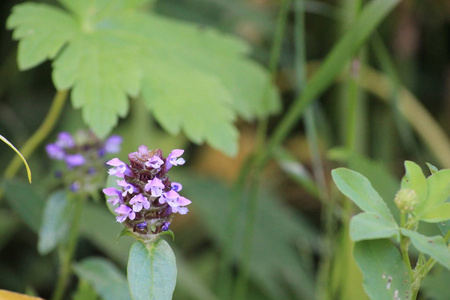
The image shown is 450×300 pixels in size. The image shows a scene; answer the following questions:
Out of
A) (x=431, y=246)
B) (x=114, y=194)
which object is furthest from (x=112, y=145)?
(x=431, y=246)

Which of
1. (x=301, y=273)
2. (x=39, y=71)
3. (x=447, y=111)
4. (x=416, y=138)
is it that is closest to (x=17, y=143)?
(x=39, y=71)

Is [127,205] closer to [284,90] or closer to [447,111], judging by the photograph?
[284,90]

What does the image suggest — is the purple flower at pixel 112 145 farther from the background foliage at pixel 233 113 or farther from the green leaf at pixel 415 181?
the green leaf at pixel 415 181

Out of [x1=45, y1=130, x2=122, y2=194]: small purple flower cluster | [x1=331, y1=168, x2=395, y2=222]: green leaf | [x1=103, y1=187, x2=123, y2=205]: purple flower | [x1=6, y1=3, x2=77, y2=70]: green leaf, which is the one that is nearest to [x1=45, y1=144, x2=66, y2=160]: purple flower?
[x1=45, y1=130, x2=122, y2=194]: small purple flower cluster

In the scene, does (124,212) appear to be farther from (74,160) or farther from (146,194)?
(74,160)

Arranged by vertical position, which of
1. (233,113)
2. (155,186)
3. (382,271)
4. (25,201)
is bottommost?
(382,271)

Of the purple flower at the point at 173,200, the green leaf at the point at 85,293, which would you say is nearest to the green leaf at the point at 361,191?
the purple flower at the point at 173,200
